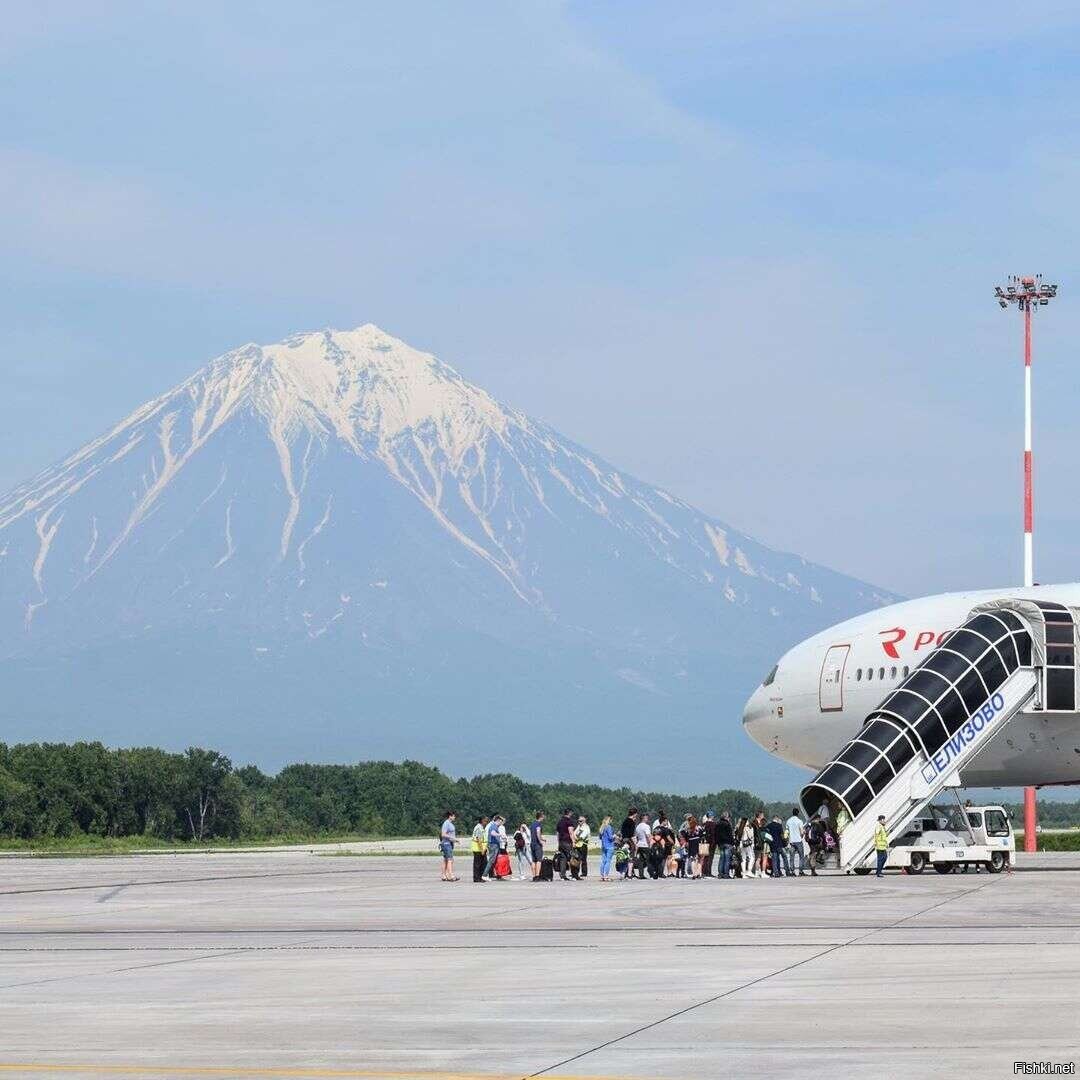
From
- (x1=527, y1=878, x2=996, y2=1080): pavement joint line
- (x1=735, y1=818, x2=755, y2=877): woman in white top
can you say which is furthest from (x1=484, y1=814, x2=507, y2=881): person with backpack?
(x1=527, y1=878, x2=996, y2=1080): pavement joint line

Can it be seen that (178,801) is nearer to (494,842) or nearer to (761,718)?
(761,718)

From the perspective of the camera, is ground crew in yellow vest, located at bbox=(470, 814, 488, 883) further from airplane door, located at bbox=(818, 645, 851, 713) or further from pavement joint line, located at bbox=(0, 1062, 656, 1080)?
pavement joint line, located at bbox=(0, 1062, 656, 1080)

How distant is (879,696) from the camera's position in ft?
195

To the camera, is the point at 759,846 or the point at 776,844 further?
the point at 759,846

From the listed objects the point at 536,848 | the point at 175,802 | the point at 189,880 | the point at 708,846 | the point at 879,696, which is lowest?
the point at 189,880

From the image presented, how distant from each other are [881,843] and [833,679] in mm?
10058

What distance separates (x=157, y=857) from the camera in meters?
85.1

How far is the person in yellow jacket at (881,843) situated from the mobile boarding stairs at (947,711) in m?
0.61

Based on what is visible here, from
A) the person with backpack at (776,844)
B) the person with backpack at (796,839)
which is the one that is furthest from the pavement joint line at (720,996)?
the person with backpack at (796,839)

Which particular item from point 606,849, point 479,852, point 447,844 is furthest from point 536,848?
point 479,852

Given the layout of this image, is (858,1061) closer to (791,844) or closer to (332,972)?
(332,972)

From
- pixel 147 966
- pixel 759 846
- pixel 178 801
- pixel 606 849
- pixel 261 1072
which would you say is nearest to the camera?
pixel 261 1072

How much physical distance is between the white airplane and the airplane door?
29mm

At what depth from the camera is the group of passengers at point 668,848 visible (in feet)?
176
